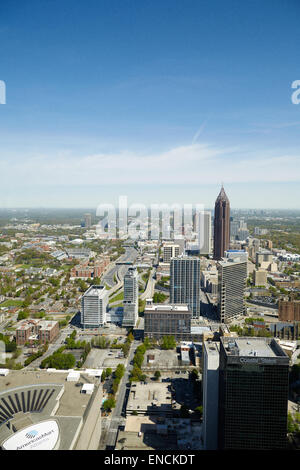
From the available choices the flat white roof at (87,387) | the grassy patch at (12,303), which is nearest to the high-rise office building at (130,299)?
the grassy patch at (12,303)

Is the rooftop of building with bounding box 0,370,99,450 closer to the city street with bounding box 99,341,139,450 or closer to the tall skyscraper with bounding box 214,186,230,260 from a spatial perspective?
the city street with bounding box 99,341,139,450

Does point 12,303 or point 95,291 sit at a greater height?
point 95,291

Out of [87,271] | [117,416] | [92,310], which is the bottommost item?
[117,416]

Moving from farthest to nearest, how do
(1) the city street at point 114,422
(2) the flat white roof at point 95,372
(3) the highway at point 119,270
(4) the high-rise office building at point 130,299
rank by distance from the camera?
(3) the highway at point 119,270 < (4) the high-rise office building at point 130,299 < (2) the flat white roof at point 95,372 < (1) the city street at point 114,422

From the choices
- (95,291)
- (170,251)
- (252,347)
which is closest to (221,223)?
(170,251)

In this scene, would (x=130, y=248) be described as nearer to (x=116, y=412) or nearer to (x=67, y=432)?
(x=116, y=412)

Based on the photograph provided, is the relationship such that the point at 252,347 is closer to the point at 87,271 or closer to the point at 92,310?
the point at 92,310

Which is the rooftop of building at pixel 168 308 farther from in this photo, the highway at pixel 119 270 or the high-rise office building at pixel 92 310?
the highway at pixel 119 270
